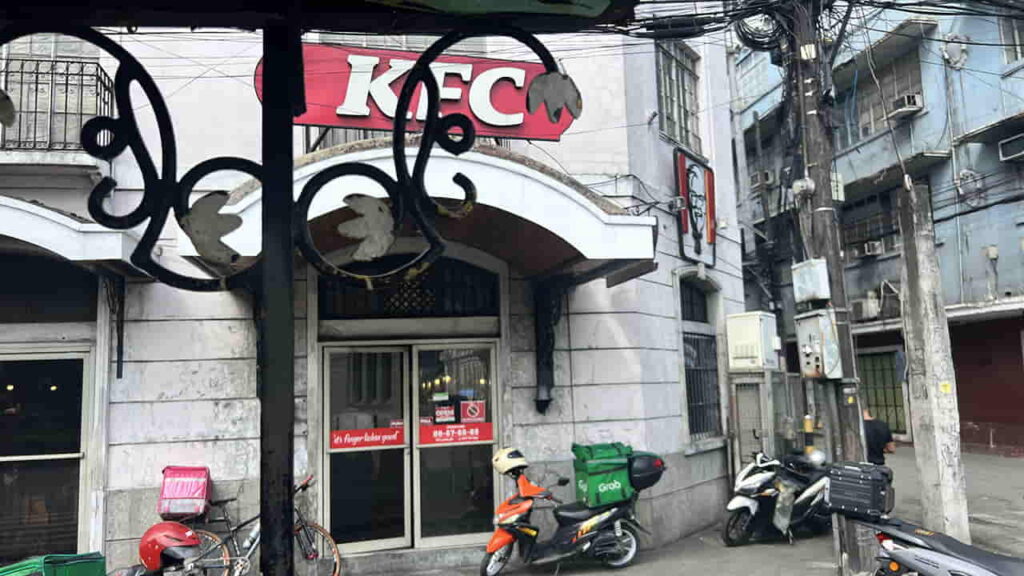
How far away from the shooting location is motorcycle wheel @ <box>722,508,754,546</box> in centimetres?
867

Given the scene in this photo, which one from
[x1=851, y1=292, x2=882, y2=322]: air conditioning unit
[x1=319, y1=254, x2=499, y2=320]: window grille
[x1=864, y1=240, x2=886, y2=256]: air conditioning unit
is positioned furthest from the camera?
[x1=864, y1=240, x2=886, y2=256]: air conditioning unit

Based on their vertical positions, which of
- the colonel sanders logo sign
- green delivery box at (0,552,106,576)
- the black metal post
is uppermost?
the colonel sanders logo sign

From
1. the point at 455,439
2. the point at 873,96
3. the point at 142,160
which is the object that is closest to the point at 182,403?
the point at 455,439

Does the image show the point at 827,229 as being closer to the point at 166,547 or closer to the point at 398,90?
the point at 398,90

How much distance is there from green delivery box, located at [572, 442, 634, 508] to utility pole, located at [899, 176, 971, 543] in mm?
3293

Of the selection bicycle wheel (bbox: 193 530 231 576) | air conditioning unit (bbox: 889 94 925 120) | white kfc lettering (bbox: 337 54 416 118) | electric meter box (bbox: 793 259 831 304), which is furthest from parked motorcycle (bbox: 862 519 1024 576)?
air conditioning unit (bbox: 889 94 925 120)

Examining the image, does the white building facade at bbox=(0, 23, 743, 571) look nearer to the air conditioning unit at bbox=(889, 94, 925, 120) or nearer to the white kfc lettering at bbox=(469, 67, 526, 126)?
the white kfc lettering at bbox=(469, 67, 526, 126)

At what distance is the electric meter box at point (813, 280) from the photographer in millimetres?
7613

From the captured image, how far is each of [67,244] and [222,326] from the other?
1706 millimetres

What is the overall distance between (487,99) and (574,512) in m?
4.58

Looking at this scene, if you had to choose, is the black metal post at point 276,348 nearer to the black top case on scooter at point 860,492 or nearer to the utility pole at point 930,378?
the black top case on scooter at point 860,492

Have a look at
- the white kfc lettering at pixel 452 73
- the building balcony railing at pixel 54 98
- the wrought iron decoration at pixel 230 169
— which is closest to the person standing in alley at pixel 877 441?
the white kfc lettering at pixel 452 73

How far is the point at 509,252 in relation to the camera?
8203 mm

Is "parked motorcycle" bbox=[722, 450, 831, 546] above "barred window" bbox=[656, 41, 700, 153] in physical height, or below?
below
